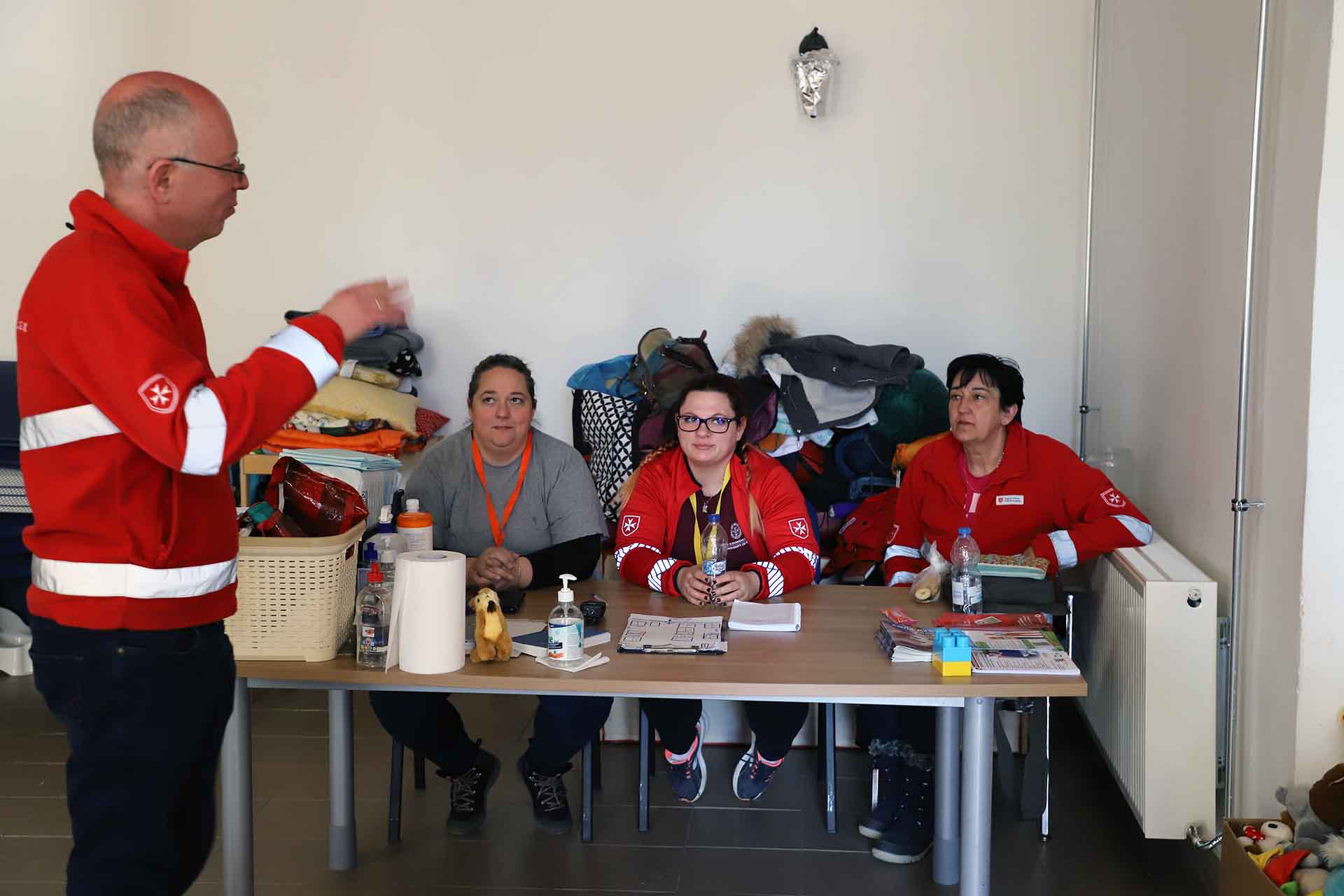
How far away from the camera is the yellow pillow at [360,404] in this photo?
15.2 feet

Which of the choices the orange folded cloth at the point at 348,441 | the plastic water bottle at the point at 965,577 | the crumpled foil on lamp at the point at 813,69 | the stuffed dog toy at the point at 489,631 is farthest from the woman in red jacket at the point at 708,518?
the crumpled foil on lamp at the point at 813,69

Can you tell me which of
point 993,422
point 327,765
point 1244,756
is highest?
point 993,422

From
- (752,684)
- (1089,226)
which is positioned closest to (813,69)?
(1089,226)

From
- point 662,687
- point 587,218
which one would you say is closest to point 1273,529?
point 662,687

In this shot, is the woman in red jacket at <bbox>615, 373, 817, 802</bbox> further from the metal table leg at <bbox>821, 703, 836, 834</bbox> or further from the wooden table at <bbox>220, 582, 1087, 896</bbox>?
the wooden table at <bbox>220, 582, 1087, 896</bbox>

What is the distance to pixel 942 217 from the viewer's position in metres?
4.71

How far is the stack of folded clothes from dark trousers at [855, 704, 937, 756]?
2.28 m

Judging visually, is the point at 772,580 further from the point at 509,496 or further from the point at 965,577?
the point at 509,496

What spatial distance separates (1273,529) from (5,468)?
12.3 feet

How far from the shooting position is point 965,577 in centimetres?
273

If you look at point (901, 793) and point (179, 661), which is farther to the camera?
point (901, 793)

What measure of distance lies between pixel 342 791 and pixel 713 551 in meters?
1.11

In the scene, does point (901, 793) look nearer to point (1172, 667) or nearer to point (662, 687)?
point (1172, 667)

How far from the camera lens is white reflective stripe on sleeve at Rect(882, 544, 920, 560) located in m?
3.47
